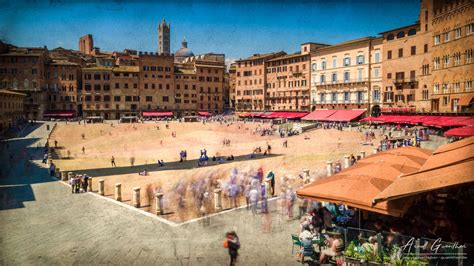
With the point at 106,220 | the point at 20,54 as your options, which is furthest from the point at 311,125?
the point at 20,54

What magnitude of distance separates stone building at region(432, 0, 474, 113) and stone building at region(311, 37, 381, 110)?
12.7 meters

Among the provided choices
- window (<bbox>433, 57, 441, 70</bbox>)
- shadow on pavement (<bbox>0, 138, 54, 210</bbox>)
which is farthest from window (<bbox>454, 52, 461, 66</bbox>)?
shadow on pavement (<bbox>0, 138, 54, 210</bbox>)

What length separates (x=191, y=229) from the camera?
28.6ft

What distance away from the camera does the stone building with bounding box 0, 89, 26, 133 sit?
3476 cm

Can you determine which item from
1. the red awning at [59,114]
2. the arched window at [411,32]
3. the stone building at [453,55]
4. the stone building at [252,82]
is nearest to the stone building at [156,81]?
the red awning at [59,114]

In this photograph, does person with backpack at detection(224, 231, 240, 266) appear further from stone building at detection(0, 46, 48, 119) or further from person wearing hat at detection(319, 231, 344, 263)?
stone building at detection(0, 46, 48, 119)

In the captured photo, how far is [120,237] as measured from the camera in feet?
28.0

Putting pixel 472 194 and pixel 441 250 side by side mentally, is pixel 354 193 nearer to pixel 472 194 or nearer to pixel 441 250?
pixel 441 250

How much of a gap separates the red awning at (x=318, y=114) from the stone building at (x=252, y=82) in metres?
13.5

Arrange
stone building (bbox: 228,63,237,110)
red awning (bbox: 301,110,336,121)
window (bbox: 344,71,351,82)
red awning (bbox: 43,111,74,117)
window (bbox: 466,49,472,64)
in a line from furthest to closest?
stone building (bbox: 228,63,237,110) < red awning (bbox: 43,111,74,117) < red awning (bbox: 301,110,336,121) < window (bbox: 344,71,351,82) < window (bbox: 466,49,472,64)

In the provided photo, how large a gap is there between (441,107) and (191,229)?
24082 mm

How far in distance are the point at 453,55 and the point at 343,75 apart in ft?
65.4

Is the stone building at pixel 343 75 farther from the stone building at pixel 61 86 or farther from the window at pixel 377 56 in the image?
the stone building at pixel 61 86

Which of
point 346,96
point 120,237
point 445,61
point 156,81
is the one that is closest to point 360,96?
point 346,96
